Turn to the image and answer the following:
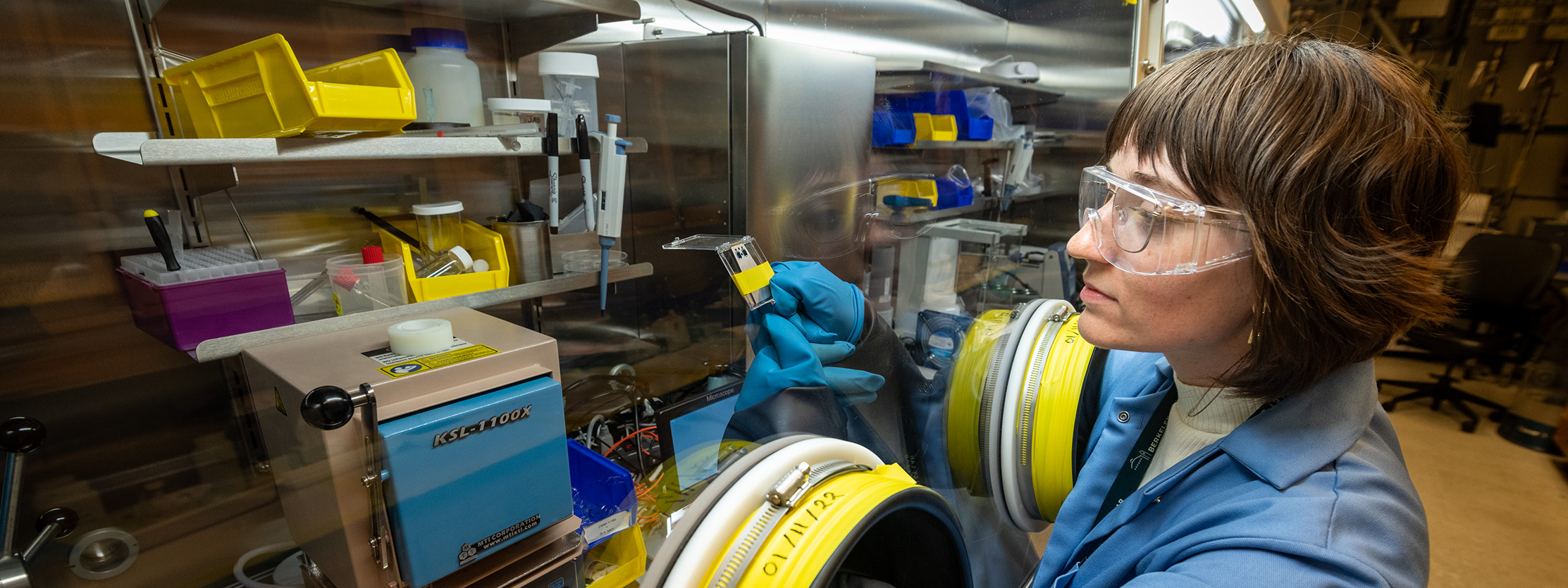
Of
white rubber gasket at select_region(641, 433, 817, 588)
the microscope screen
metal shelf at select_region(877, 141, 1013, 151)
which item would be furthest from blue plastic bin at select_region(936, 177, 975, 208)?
white rubber gasket at select_region(641, 433, 817, 588)

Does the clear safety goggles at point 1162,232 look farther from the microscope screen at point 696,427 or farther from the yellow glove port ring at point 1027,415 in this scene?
the microscope screen at point 696,427

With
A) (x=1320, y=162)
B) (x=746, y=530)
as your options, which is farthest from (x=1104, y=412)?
(x=746, y=530)

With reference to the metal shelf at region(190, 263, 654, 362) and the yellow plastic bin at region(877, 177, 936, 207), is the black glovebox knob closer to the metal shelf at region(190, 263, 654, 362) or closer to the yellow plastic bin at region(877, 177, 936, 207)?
the metal shelf at region(190, 263, 654, 362)

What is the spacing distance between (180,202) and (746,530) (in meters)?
1.14

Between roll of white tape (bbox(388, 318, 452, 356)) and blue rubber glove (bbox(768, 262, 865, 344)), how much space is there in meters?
0.67

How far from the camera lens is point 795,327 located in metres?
1.43

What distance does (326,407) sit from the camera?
2.50 ft

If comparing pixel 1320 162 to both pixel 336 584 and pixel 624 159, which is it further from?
pixel 336 584

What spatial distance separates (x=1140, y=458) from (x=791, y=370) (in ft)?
2.07

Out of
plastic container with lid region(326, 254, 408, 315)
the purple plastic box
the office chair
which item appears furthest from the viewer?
the office chair

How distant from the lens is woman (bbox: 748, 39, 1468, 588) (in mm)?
656

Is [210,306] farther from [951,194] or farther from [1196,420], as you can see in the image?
[951,194]

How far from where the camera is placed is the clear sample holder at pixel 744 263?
1351mm

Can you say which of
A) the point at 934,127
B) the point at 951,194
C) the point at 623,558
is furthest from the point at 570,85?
the point at 951,194
